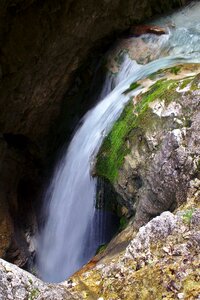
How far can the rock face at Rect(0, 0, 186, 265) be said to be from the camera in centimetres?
833

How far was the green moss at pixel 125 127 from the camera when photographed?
21.8ft

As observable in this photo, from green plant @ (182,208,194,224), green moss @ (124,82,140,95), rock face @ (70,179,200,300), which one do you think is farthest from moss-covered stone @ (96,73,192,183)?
rock face @ (70,179,200,300)

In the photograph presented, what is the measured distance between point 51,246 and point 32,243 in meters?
0.69

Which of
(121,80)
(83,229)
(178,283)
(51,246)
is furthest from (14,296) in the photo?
(121,80)

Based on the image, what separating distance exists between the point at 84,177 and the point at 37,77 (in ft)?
8.40

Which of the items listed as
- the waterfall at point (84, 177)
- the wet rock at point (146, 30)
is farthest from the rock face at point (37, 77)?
the waterfall at point (84, 177)

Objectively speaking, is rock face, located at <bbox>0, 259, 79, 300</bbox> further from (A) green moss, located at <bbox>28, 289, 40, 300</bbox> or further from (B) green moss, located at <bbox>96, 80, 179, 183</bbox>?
(B) green moss, located at <bbox>96, 80, 179, 183</bbox>

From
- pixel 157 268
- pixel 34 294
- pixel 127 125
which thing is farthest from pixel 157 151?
pixel 34 294

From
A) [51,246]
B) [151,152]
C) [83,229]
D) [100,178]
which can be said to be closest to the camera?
[151,152]

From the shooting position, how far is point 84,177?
7.87m

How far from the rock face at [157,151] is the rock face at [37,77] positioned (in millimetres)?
2515

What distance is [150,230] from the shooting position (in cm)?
389

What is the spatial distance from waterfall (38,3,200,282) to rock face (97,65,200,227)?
2.35 feet

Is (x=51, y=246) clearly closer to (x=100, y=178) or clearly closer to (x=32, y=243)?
(x=32, y=243)
